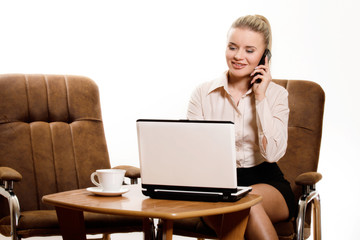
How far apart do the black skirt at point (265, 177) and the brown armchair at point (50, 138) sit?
1.64 feet

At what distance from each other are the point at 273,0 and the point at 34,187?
1816 mm

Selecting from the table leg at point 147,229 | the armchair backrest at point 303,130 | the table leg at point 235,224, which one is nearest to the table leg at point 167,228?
the table leg at point 235,224

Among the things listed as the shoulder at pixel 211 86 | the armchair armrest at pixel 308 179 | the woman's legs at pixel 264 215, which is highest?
the shoulder at pixel 211 86

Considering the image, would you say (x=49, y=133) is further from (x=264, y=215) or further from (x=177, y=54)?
(x=264, y=215)

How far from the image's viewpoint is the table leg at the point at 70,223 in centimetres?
152

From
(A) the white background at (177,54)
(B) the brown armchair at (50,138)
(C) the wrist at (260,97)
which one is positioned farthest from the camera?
(A) the white background at (177,54)

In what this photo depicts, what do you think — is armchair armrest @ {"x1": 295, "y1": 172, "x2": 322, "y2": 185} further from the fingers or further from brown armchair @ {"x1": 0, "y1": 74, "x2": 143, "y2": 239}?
brown armchair @ {"x1": 0, "y1": 74, "x2": 143, "y2": 239}

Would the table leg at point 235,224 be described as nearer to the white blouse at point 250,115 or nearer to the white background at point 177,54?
the white blouse at point 250,115

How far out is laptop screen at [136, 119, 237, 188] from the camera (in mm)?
1283

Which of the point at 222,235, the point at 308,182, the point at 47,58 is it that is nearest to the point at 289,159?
the point at 308,182

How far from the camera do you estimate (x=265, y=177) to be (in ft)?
6.45

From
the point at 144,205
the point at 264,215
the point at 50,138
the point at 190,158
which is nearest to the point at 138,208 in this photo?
the point at 144,205

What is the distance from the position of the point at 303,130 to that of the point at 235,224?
37.4 inches

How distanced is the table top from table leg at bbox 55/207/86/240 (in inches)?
2.8
